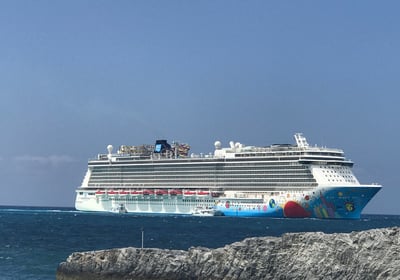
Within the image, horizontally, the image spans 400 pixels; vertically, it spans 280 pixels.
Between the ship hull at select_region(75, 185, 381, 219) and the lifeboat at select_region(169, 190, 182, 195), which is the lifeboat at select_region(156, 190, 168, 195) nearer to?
the lifeboat at select_region(169, 190, 182, 195)

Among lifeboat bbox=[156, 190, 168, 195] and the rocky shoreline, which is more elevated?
lifeboat bbox=[156, 190, 168, 195]

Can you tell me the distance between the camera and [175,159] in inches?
4587

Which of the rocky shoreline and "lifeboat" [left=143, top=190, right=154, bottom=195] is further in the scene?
"lifeboat" [left=143, top=190, right=154, bottom=195]

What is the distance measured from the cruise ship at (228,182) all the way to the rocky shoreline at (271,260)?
222 ft

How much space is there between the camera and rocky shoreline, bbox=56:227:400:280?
74.8ft

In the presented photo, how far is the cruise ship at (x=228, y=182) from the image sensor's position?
94125 mm

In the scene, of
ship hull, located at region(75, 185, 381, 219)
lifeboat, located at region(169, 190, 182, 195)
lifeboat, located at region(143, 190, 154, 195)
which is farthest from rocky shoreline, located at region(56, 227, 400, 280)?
lifeboat, located at region(143, 190, 154, 195)

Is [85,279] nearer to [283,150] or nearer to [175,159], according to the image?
[283,150]

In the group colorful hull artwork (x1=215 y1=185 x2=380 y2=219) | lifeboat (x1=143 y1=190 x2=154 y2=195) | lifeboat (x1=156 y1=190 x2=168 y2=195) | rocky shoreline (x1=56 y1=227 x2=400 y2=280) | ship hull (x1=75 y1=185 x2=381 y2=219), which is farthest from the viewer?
lifeboat (x1=143 y1=190 x2=154 y2=195)

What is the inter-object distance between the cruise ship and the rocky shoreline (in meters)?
67.8

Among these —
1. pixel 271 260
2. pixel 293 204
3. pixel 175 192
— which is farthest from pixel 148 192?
pixel 271 260

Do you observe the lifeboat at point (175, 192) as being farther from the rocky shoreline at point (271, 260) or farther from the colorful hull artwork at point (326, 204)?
the rocky shoreline at point (271, 260)

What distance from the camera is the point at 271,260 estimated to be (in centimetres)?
2455

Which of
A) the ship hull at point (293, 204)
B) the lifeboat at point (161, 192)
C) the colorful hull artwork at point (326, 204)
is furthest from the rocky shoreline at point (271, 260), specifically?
the lifeboat at point (161, 192)
